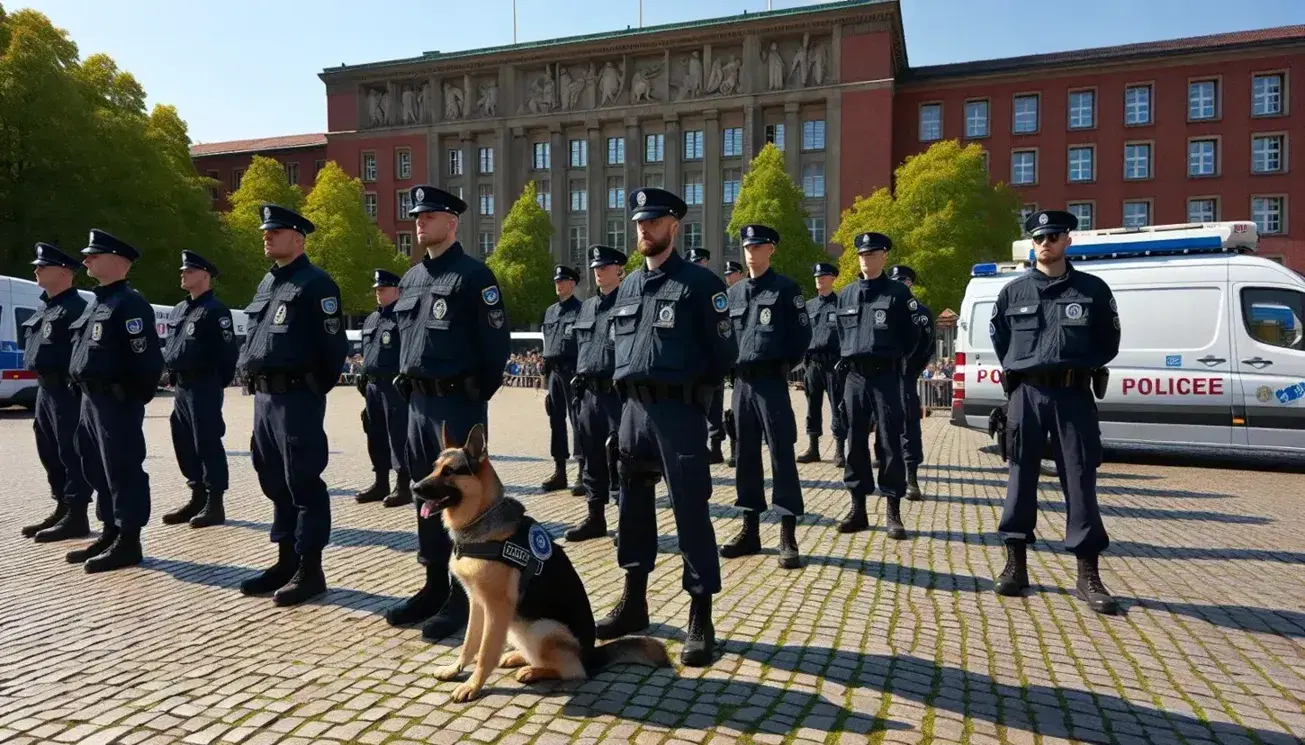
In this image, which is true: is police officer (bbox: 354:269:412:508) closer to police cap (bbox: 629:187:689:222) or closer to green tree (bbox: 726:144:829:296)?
police cap (bbox: 629:187:689:222)

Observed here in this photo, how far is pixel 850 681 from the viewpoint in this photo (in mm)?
3789

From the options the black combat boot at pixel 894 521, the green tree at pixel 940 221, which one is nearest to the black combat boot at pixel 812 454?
the black combat boot at pixel 894 521

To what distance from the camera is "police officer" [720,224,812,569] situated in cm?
593

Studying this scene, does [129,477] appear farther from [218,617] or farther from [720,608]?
[720,608]

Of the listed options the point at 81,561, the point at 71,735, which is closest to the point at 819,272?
the point at 81,561

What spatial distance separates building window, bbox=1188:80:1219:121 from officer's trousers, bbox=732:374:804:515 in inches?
2111

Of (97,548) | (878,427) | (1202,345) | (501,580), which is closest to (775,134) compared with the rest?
(1202,345)

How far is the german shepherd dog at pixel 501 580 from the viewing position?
355cm

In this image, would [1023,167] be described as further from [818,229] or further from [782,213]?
[782,213]

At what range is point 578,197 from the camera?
60.4 meters

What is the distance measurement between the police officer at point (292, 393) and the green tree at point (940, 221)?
32072mm

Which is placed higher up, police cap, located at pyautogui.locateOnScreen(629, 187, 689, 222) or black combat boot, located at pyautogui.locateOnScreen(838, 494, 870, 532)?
police cap, located at pyautogui.locateOnScreen(629, 187, 689, 222)

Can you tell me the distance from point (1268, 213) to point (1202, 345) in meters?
45.6

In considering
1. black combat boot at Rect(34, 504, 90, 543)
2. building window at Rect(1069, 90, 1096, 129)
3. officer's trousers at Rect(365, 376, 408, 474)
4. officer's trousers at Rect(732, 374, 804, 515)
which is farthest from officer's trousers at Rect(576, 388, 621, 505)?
building window at Rect(1069, 90, 1096, 129)
